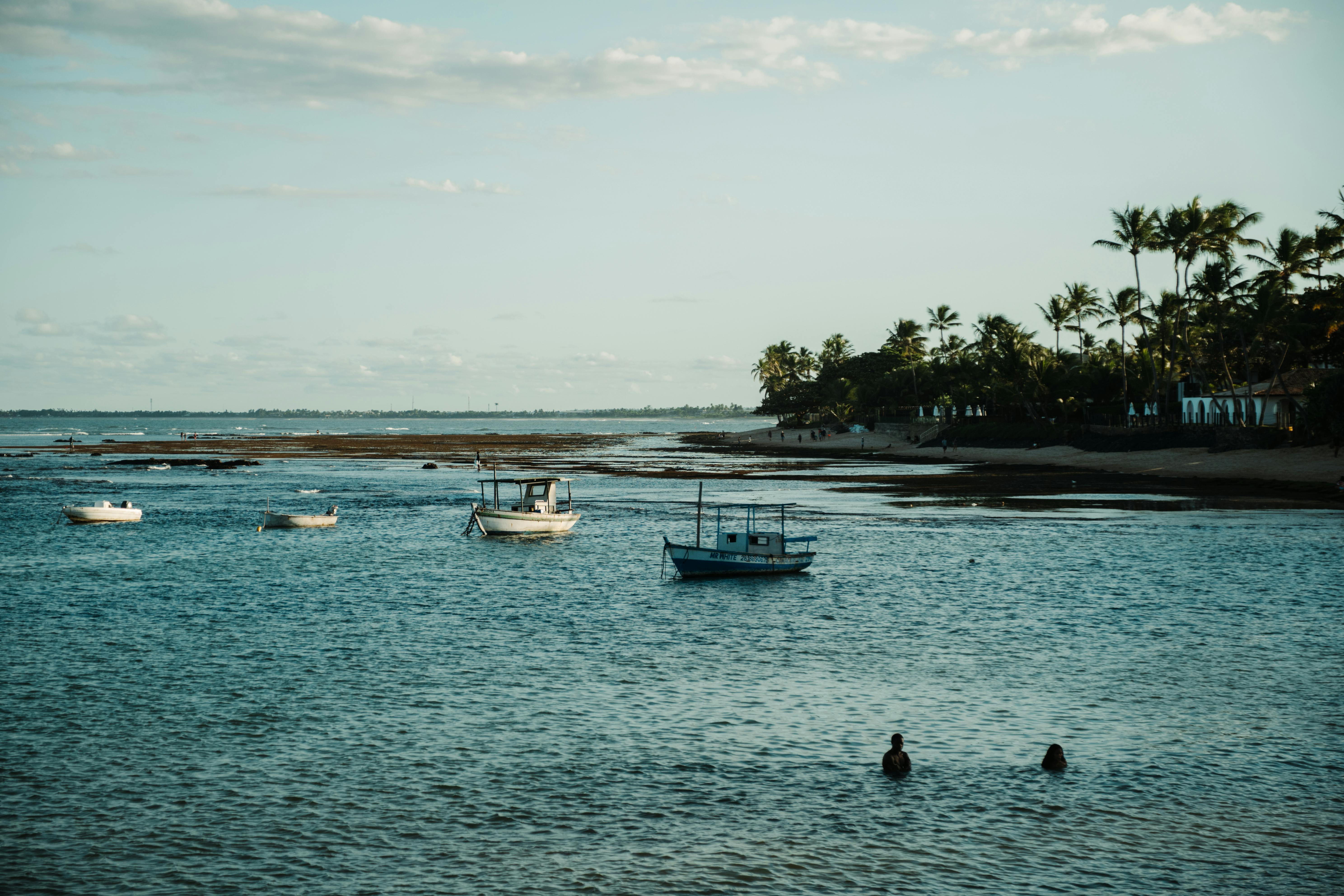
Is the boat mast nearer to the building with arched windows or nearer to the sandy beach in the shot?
the sandy beach

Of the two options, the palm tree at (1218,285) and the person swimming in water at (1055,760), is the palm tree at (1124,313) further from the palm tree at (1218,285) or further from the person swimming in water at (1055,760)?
the person swimming in water at (1055,760)

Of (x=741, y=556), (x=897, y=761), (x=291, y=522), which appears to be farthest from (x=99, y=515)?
(x=897, y=761)

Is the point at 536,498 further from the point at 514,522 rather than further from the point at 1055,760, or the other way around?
the point at 1055,760

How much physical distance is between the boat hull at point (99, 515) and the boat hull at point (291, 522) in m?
10.0

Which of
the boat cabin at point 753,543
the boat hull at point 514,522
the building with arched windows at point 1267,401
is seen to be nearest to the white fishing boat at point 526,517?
the boat hull at point 514,522

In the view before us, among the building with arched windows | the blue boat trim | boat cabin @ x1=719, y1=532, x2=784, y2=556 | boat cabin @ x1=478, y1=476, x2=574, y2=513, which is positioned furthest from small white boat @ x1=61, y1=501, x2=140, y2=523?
the building with arched windows

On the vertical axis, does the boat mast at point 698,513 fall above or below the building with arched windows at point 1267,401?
below

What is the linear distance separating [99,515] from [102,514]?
16 cm

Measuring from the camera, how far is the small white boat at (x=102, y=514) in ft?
224

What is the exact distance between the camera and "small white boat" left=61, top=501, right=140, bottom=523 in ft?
224

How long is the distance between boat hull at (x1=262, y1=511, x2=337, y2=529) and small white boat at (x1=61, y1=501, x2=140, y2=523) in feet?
32.7

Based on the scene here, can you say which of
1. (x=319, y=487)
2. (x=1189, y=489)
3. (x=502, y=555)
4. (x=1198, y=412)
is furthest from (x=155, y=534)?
(x=1198, y=412)

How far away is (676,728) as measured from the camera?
23250 mm

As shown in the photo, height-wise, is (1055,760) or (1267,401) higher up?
(1267,401)
